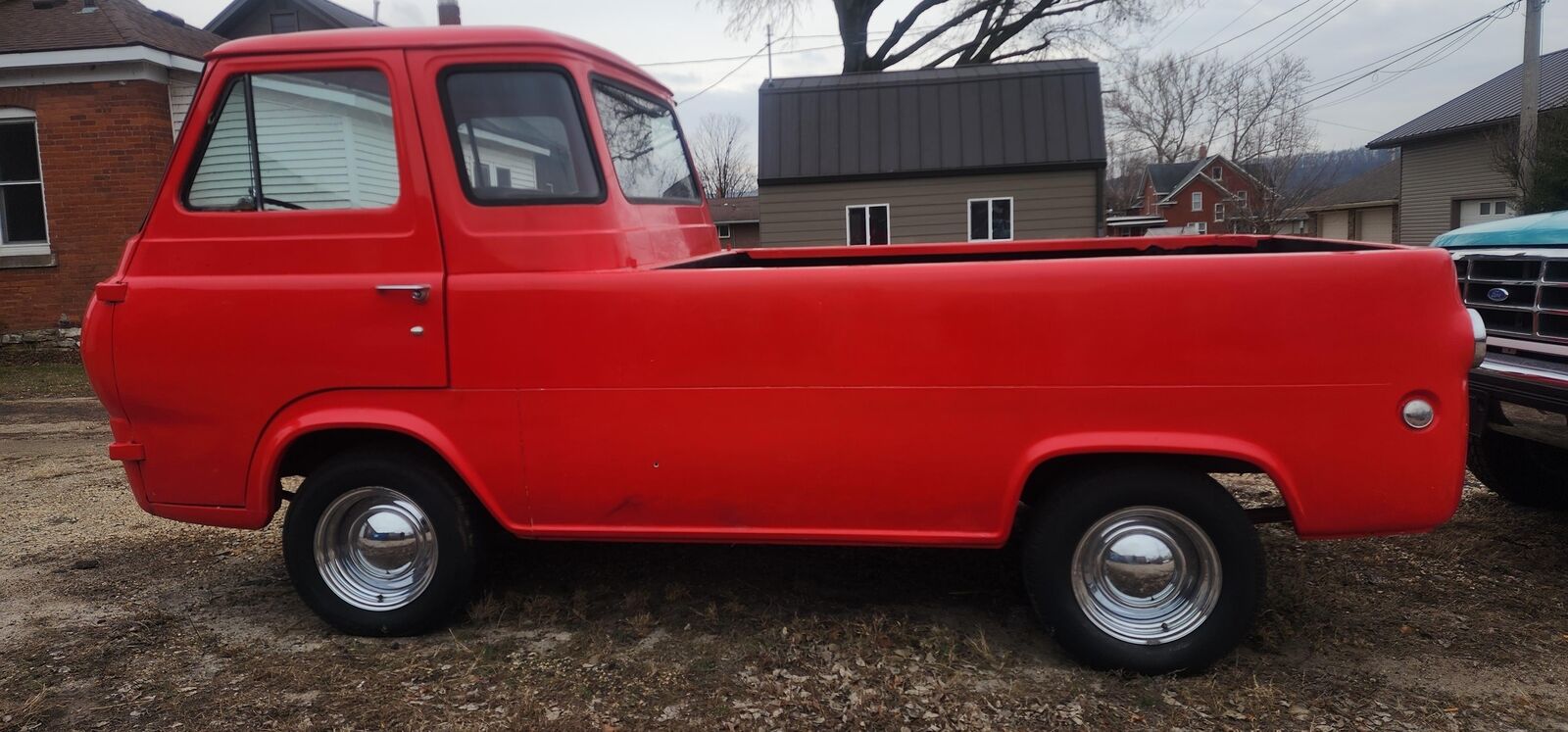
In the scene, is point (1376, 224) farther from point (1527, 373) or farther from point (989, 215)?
point (1527, 373)

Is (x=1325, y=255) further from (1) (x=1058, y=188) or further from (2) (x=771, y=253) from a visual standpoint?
(1) (x=1058, y=188)

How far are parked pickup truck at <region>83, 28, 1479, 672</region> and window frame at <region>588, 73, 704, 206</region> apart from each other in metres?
0.03

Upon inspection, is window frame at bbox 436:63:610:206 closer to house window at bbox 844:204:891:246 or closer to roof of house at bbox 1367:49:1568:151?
house window at bbox 844:204:891:246

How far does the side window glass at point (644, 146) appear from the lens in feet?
11.6

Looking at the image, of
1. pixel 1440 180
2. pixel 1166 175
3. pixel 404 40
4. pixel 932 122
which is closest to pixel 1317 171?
pixel 1440 180

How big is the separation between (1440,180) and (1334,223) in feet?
42.7

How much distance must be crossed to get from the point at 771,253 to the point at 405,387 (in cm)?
161

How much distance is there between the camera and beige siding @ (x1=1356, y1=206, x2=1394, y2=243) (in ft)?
116

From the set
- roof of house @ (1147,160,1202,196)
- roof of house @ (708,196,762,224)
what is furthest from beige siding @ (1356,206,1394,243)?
roof of house @ (708,196,762,224)

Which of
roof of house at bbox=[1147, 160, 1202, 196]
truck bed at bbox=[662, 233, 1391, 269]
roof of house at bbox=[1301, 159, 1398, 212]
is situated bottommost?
truck bed at bbox=[662, 233, 1391, 269]

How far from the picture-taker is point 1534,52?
15078 mm

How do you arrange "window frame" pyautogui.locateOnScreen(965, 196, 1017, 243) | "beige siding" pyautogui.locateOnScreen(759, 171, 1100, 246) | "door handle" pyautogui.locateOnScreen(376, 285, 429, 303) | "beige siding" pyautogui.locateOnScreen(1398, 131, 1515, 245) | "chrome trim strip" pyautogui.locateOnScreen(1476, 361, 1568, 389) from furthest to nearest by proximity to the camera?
"beige siding" pyautogui.locateOnScreen(1398, 131, 1515, 245)
"window frame" pyautogui.locateOnScreen(965, 196, 1017, 243)
"beige siding" pyautogui.locateOnScreen(759, 171, 1100, 246)
"chrome trim strip" pyautogui.locateOnScreen(1476, 361, 1568, 389)
"door handle" pyautogui.locateOnScreen(376, 285, 429, 303)

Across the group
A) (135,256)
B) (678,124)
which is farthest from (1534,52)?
(135,256)

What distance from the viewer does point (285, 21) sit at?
1748cm
